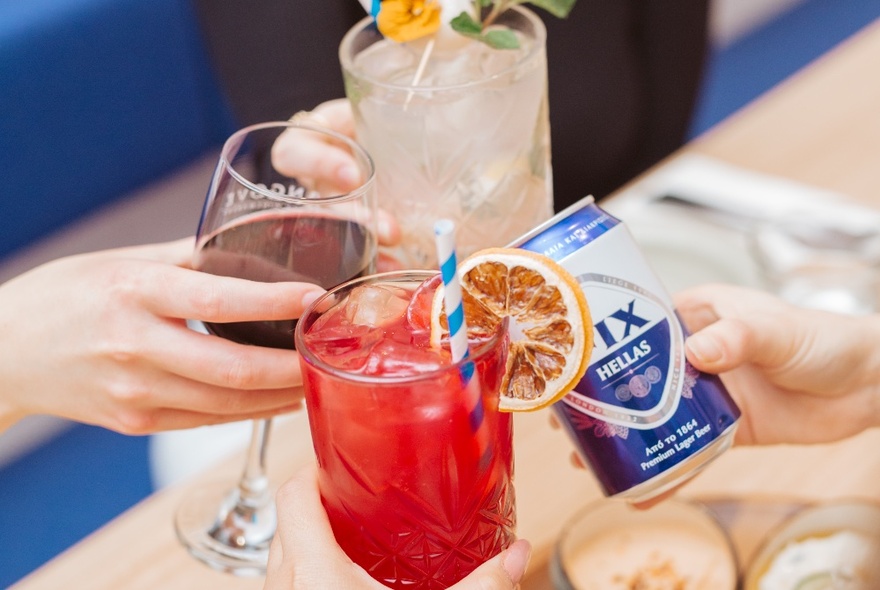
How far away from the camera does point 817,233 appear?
1.42 metres

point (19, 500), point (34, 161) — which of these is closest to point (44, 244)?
point (34, 161)

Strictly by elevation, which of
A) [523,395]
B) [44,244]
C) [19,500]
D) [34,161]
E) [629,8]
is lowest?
[19,500]

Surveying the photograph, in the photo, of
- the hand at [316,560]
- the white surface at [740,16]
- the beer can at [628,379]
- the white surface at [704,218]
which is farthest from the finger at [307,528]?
the white surface at [740,16]

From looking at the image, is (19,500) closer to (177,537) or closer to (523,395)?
(177,537)

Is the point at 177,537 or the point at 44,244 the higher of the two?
the point at 177,537

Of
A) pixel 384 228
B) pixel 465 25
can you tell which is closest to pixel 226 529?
pixel 384 228

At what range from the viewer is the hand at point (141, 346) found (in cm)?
82

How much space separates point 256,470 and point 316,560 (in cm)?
43

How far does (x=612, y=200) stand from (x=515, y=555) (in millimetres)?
929

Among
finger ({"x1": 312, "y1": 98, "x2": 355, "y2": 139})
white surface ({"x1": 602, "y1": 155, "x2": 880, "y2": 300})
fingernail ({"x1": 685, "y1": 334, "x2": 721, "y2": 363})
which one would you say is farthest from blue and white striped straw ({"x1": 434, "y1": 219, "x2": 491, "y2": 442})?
white surface ({"x1": 602, "y1": 155, "x2": 880, "y2": 300})

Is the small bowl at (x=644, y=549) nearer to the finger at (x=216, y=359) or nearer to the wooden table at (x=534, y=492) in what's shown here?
the wooden table at (x=534, y=492)

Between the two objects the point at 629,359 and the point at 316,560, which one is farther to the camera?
the point at 629,359

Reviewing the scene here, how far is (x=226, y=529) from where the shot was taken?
1.09m

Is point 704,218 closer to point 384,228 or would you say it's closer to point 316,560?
point 384,228
